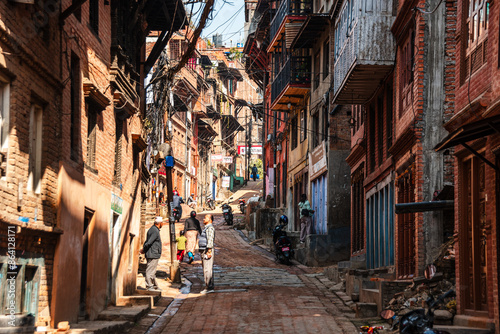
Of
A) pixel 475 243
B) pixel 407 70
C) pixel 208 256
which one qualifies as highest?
pixel 407 70

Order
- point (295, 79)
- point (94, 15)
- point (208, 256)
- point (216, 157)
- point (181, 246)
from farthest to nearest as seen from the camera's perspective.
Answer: point (216, 157), point (295, 79), point (181, 246), point (208, 256), point (94, 15)

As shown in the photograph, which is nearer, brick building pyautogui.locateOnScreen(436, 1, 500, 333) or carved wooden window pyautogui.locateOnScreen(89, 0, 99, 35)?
brick building pyautogui.locateOnScreen(436, 1, 500, 333)

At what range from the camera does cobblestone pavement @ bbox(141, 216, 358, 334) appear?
14.7 m

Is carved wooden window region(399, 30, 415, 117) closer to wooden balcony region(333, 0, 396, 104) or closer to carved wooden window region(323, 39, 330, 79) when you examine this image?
wooden balcony region(333, 0, 396, 104)

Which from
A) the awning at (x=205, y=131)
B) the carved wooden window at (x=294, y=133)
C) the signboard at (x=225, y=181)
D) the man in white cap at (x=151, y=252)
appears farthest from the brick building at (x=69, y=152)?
the signboard at (x=225, y=181)

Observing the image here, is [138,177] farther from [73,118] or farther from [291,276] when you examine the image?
[73,118]

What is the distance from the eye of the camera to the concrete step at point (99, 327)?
40.1ft

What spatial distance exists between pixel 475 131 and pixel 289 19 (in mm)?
24309

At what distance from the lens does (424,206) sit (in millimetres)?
15508

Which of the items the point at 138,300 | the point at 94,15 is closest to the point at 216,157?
the point at 138,300

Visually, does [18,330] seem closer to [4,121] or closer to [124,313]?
[4,121]

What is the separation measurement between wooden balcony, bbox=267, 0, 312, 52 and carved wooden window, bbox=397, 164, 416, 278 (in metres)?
16.6

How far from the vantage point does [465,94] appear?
1348cm

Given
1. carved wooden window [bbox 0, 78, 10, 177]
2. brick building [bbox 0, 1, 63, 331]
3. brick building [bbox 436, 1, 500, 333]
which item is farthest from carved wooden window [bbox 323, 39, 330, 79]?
carved wooden window [bbox 0, 78, 10, 177]
